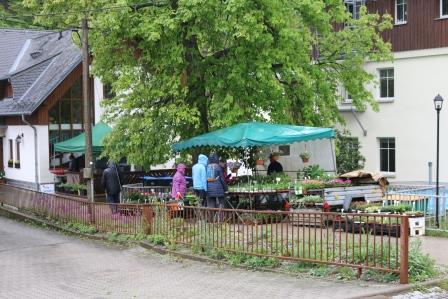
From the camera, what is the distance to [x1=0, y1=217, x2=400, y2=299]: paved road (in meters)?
9.70

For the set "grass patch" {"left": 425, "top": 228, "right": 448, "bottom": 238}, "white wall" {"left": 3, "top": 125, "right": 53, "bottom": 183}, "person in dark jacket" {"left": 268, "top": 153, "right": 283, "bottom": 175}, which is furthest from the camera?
"white wall" {"left": 3, "top": 125, "right": 53, "bottom": 183}

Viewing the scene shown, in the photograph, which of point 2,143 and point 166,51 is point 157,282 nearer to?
point 166,51

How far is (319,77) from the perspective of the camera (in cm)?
2167

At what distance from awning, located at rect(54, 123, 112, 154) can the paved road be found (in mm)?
12142

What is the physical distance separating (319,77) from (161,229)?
31.7 feet

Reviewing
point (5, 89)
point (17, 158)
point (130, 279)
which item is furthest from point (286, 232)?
point (5, 89)

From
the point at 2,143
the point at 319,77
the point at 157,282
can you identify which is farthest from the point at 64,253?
the point at 2,143

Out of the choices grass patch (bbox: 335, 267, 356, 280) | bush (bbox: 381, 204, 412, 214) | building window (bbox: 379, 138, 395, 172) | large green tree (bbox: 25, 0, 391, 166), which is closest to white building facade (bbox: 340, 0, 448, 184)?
building window (bbox: 379, 138, 395, 172)

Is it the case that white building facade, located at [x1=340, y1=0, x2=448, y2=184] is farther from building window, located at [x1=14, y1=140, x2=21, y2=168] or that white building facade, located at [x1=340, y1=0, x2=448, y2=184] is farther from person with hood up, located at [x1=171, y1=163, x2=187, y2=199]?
building window, located at [x1=14, y1=140, x2=21, y2=168]

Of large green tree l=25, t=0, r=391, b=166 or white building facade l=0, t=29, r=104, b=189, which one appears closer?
large green tree l=25, t=0, r=391, b=166

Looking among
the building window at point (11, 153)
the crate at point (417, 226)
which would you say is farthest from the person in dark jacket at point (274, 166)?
the building window at point (11, 153)

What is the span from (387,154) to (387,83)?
3238 millimetres

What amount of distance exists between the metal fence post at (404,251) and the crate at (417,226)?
5181 mm

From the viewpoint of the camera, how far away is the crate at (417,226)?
14.5 meters
